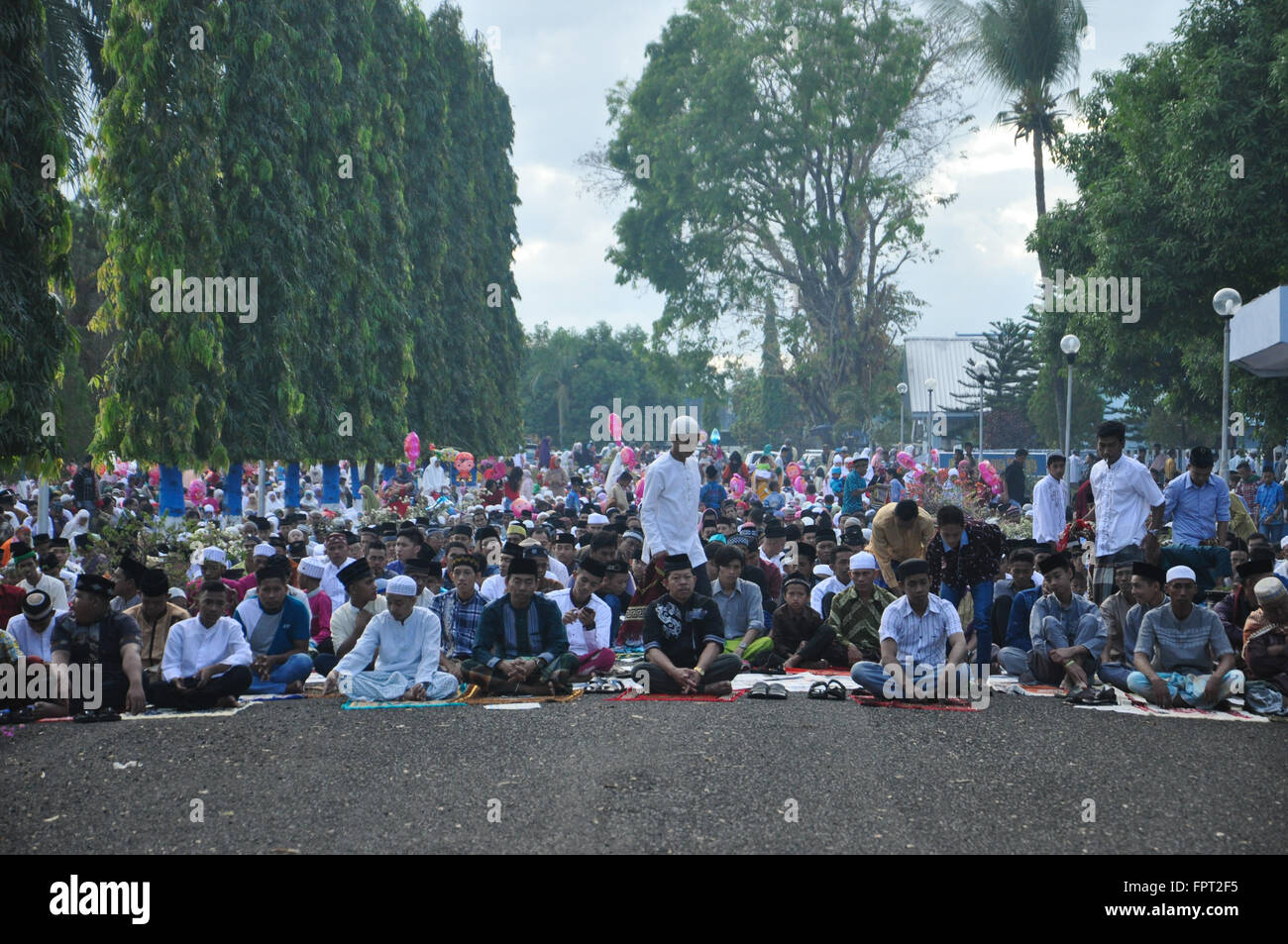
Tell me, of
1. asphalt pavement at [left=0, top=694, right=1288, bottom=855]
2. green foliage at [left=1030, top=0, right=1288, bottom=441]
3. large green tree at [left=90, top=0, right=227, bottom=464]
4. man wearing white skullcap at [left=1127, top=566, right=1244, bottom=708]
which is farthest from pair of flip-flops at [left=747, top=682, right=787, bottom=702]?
green foliage at [left=1030, top=0, right=1288, bottom=441]

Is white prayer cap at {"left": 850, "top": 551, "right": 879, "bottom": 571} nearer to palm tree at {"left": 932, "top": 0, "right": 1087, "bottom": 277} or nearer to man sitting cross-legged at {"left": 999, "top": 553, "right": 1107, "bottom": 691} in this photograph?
man sitting cross-legged at {"left": 999, "top": 553, "right": 1107, "bottom": 691}

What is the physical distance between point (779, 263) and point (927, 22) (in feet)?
33.5

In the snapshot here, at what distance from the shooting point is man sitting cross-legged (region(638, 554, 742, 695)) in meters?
10.3

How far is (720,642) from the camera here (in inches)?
408

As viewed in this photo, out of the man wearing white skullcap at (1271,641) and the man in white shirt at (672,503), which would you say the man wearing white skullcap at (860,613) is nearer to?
the man in white shirt at (672,503)

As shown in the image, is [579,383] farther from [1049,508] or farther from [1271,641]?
[1271,641]

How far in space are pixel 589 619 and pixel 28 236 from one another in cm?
639

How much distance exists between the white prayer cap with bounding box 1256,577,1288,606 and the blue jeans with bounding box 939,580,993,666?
2.20 meters

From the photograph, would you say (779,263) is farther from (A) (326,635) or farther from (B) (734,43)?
(A) (326,635)

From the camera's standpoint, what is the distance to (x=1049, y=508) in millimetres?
15148

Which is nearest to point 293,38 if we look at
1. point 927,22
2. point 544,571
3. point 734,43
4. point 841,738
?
point 544,571

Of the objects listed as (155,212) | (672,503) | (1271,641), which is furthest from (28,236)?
(1271,641)

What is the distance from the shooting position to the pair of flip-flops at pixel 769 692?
10.1m

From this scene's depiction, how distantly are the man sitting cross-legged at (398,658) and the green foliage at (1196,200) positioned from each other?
51.5 feet
